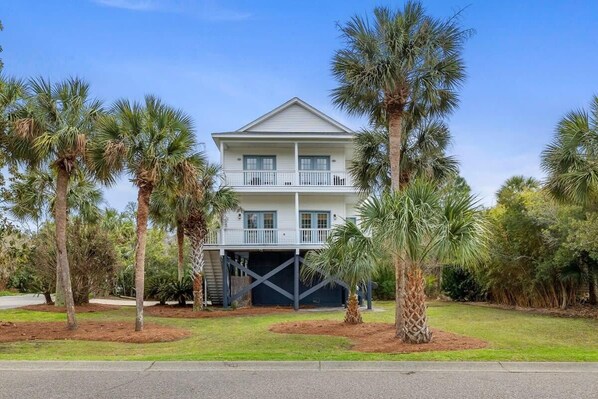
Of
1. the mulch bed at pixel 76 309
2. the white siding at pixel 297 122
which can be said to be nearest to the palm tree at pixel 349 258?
the white siding at pixel 297 122

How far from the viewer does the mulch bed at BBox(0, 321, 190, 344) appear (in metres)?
13.2

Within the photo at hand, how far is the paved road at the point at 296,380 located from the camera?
6.54 m

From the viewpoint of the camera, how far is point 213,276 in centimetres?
2753

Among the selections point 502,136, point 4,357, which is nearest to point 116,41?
point 4,357

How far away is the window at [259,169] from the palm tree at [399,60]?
11799 millimetres

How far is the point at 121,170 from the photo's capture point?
1512cm

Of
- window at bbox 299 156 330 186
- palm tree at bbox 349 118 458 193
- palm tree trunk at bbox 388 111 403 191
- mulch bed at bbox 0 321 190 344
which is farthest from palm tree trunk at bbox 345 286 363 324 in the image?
window at bbox 299 156 330 186

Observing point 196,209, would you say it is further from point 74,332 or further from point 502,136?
point 502,136

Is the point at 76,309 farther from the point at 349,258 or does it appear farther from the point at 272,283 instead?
the point at 349,258

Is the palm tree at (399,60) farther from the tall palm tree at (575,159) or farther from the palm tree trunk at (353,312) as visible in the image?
the tall palm tree at (575,159)

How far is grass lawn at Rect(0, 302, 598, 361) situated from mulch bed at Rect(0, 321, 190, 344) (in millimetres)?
590

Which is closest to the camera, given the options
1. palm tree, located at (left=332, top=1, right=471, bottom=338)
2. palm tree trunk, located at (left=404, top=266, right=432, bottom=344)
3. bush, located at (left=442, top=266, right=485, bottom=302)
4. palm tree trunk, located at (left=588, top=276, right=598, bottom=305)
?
palm tree trunk, located at (left=404, top=266, right=432, bottom=344)

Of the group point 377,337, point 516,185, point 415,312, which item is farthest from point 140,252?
point 516,185

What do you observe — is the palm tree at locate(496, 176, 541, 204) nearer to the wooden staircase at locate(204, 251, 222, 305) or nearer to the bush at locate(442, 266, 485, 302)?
the bush at locate(442, 266, 485, 302)
